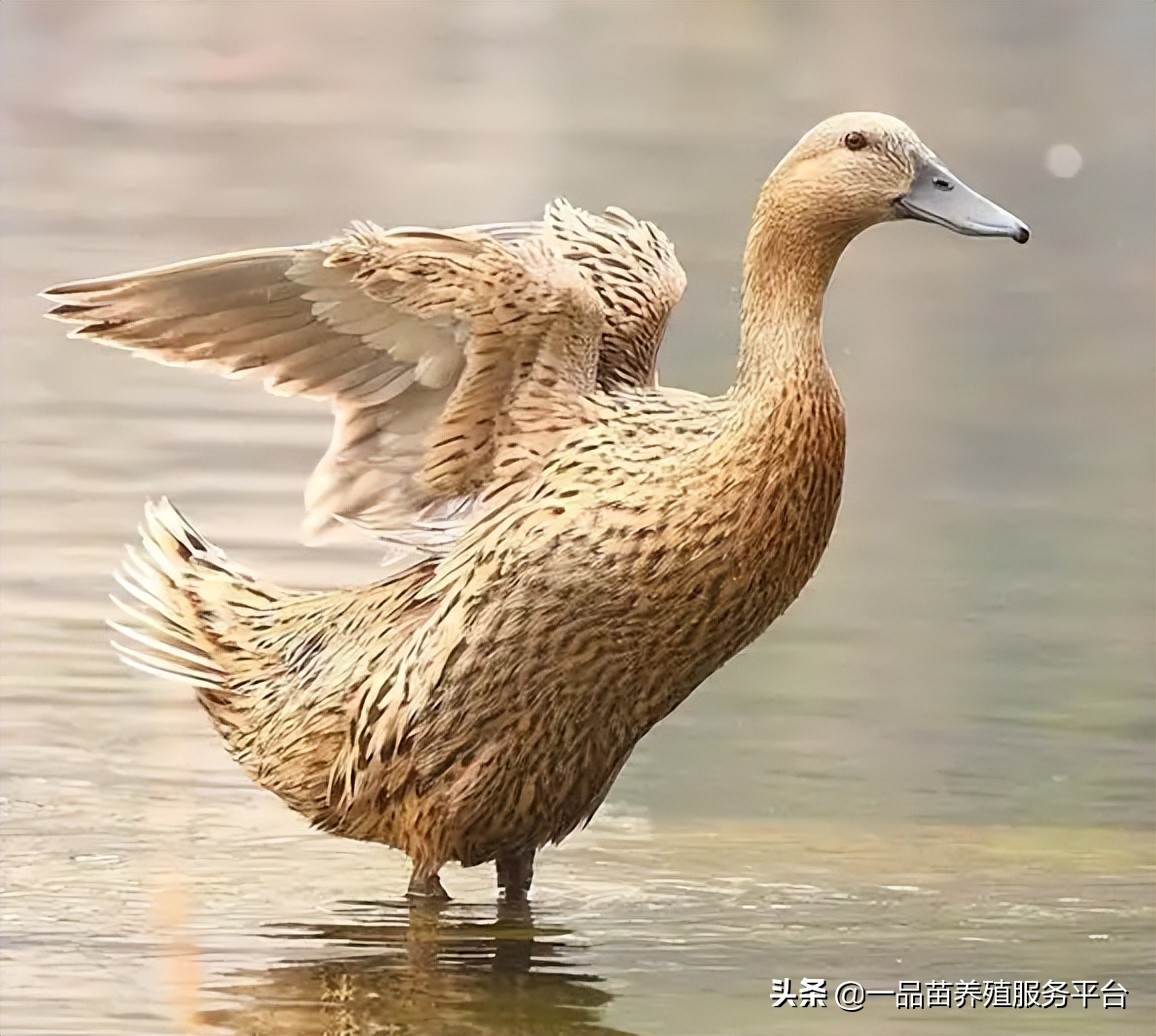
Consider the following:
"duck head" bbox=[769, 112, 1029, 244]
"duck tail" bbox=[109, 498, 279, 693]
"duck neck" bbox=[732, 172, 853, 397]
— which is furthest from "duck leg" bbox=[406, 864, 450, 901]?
"duck head" bbox=[769, 112, 1029, 244]

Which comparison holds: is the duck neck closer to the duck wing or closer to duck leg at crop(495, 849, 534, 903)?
the duck wing

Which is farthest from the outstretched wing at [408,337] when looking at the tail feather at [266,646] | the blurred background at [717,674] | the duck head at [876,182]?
the blurred background at [717,674]

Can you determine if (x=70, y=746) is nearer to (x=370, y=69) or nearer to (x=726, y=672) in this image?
(x=726, y=672)

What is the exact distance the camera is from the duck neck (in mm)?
7699

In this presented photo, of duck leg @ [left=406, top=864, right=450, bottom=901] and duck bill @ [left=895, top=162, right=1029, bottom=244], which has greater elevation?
duck bill @ [left=895, top=162, right=1029, bottom=244]

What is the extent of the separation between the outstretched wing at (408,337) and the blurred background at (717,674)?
97 cm

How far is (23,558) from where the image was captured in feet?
36.9

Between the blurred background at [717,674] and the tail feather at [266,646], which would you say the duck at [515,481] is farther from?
the blurred background at [717,674]

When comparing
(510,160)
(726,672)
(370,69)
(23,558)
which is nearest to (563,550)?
(726,672)

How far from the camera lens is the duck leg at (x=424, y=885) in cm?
818

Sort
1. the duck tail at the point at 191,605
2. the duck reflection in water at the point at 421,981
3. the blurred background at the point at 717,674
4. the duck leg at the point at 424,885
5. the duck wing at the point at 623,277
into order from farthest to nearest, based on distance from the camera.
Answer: the duck tail at the point at 191,605, the duck wing at the point at 623,277, the duck leg at the point at 424,885, the blurred background at the point at 717,674, the duck reflection in water at the point at 421,981

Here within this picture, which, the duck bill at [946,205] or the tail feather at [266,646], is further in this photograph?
the tail feather at [266,646]

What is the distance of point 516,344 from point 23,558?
3.72m

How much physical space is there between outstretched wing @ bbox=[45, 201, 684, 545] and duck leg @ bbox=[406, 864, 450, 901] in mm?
731
